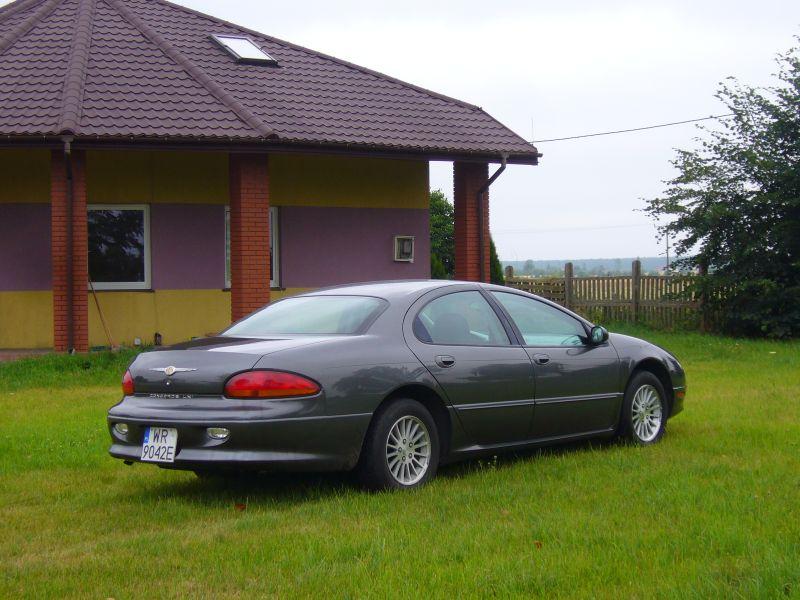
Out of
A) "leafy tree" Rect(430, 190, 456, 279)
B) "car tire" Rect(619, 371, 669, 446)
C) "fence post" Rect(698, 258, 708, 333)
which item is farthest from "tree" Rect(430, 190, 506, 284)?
"car tire" Rect(619, 371, 669, 446)

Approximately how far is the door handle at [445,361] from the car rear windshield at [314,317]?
0.50 m

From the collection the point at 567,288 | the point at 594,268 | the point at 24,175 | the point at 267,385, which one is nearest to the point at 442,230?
the point at 567,288

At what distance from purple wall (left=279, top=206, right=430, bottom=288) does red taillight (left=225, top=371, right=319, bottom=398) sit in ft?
39.8

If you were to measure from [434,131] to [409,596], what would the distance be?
14.7 meters

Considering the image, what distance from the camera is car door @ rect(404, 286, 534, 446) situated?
736 cm

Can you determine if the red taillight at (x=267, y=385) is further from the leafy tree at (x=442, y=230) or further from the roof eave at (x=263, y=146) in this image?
the leafy tree at (x=442, y=230)

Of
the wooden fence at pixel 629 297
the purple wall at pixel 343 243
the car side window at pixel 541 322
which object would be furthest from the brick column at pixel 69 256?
the wooden fence at pixel 629 297

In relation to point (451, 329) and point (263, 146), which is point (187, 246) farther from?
point (451, 329)

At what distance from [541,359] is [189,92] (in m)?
10.9

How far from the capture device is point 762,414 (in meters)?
10.2

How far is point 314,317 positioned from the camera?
24.9 ft

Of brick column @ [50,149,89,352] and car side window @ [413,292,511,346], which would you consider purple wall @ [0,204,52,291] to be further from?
car side window @ [413,292,511,346]

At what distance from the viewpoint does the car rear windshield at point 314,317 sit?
7363 millimetres

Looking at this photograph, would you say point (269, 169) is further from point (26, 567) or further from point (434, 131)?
point (26, 567)
